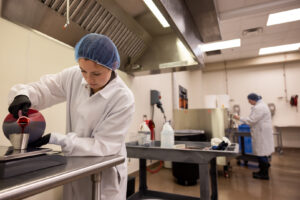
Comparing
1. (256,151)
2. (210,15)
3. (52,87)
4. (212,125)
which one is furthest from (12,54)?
(256,151)

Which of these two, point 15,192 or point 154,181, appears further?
point 154,181

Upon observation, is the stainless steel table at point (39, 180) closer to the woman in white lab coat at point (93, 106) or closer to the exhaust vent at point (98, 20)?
the woman in white lab coat at point (93, 106)

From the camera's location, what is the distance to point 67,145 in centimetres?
78

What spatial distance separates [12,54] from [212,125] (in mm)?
2864

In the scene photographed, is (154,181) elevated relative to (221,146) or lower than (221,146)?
lower

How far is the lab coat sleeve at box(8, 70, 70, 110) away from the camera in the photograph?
926mm

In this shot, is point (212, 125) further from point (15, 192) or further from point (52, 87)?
point (15, 192)

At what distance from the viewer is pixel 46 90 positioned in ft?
3.33

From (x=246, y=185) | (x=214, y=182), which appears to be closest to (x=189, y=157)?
(x=214, y=182)

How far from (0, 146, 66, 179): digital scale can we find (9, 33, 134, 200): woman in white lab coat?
0.55 ft

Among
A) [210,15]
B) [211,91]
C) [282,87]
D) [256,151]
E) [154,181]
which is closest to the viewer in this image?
[210,15]

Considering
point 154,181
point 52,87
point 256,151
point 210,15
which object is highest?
point 210,15

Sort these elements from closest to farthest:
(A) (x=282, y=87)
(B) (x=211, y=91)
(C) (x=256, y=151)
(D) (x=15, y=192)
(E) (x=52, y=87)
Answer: (D) (x=15, y=192) < (E) (x=52, y=87) < (C) (x=256, y=151) < (A) (x=282, y=87) < (B) (x=211, y=91)

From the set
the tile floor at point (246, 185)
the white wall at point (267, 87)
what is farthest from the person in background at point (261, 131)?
the white wall at point (267, 87)
